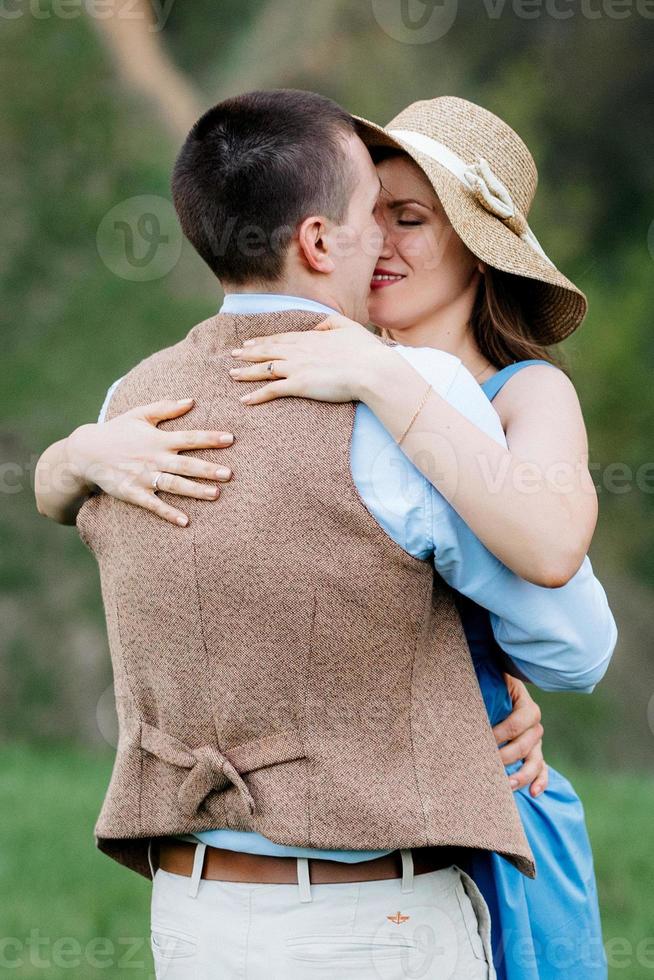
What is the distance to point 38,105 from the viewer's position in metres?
7.52

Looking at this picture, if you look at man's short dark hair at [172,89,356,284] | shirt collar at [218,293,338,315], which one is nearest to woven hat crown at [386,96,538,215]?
man's short dark hair at [172,89,356,284]

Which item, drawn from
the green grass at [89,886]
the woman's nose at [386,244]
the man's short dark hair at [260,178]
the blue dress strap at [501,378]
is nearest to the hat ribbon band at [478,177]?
the woman's nose at [386,244]

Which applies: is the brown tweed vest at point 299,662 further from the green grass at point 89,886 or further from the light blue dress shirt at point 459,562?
the green grass at point 89,886

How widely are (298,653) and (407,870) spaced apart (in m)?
0.30

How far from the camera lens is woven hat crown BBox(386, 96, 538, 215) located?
2285 millimetres

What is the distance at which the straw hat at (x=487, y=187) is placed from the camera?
2.16m

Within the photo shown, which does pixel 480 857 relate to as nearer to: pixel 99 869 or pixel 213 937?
pixel 213 937

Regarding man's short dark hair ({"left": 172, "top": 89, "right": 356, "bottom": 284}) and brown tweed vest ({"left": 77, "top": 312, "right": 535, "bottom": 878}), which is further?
man's short dark hair ({"left": 172, "top": 89, "right": 356, "bottom": 284})

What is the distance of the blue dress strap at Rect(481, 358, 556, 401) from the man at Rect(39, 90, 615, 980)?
349 mm

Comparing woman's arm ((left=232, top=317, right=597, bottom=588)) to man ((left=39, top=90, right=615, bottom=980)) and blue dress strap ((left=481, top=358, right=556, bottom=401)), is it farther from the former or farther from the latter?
blue dress strap ((left=481, top=358, right=556, bottom=401))

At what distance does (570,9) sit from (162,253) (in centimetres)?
331

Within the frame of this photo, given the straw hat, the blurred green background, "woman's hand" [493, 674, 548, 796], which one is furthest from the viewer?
the blurred green background

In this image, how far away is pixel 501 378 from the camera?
6.83 feet

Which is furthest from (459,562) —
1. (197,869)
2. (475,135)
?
(475,135)
